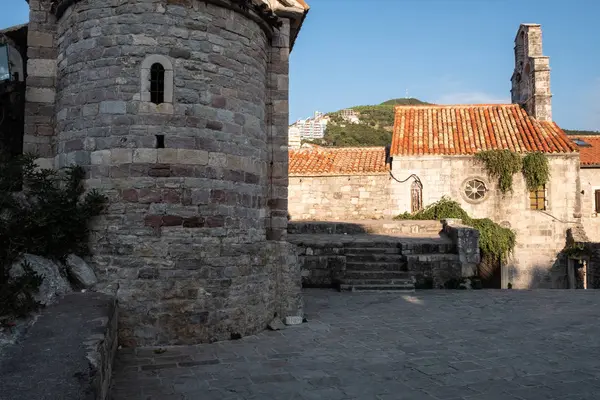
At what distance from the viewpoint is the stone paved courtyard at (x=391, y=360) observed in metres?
4.57

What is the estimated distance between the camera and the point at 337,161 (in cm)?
2175

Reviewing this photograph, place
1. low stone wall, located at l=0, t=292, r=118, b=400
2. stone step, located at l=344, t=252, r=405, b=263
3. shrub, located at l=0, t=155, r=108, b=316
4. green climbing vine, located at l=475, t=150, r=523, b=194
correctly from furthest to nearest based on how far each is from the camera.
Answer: green climbing vine, located at l=475, t=150, r=523, b=194, stone step, located at l=344, t=252, r=405, b=263, shrub, located at l=0, t=155, r=108, b=316, low stone wall, located at l=0, t=292, r=118, b=400

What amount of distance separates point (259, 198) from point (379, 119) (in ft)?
171

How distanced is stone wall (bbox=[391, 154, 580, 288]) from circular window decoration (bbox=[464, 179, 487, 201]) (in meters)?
0.15

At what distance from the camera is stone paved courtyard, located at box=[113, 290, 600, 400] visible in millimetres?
4566

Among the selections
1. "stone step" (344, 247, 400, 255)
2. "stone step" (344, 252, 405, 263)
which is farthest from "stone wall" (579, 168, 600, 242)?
"stone step" (344, 252, 405, 263)

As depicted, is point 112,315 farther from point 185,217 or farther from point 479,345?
point 479,345

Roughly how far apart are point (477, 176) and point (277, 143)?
13.5m

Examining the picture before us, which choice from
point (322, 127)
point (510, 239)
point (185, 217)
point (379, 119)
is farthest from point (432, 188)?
point (379, 119)

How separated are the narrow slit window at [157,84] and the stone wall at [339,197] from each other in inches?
570

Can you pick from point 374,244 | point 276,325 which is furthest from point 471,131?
point 276,325

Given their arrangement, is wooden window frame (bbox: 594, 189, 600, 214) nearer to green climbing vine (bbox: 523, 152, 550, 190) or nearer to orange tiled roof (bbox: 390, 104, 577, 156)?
orange tiled roof (bbox: 390, 104, 577, 156)

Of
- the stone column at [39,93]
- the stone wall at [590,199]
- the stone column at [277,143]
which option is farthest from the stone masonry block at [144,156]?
the stone wall at [590,199]

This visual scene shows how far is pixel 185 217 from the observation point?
20.2 feet
